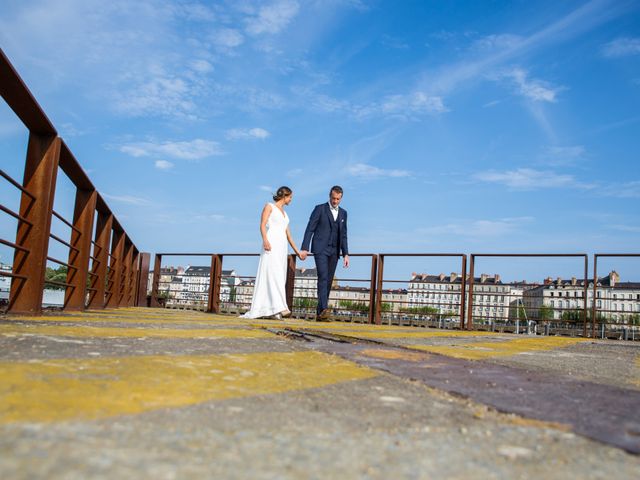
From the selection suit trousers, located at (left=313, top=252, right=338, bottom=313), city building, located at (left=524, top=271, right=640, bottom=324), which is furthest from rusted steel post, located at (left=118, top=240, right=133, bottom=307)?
city building, located at (left=524, top=271, right=640, bottom=324)

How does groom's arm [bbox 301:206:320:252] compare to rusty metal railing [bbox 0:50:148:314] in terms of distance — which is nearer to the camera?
rusty metal railing [bbox 0:50:148:314]

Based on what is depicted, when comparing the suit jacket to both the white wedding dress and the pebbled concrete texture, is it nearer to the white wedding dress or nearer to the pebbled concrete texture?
the white wedding dress

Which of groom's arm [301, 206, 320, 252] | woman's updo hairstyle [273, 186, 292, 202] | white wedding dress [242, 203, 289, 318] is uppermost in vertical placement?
woman's updo hairstyle [273, 186, 292, 202]

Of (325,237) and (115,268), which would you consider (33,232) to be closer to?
(325,237)

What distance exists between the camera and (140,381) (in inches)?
62.0

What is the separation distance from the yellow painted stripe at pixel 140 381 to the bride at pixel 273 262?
4924 millimetres

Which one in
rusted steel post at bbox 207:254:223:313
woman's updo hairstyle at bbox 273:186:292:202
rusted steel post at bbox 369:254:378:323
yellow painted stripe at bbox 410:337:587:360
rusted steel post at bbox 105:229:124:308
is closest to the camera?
yellow painted stripe at bbox 410:337:587:360

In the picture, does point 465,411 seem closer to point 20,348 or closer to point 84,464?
point 84,464

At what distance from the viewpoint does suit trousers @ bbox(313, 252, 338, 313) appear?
7.93m

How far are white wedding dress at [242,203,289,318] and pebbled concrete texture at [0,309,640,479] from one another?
521 cm

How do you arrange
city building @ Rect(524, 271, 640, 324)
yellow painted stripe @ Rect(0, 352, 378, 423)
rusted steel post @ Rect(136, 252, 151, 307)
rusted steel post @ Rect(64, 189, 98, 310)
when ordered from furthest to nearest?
1. city building @ Rect(524, 271, 640, 324)
2. rusted steel post @ Rect(136, 252, 151, 307)
3. rusted steel post @ Rect(64, 189, 98, 310)
4. yellow painted stripe @ Rect(0, 352, 378, 423)

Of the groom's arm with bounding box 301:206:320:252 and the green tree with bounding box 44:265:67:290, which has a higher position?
the groom's arm with bounding box 301:206:320:252

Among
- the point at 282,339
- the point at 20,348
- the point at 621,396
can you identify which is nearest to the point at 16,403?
the point at 20,348

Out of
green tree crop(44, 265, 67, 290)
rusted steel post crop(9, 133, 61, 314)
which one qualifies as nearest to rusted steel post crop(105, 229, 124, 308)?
green tree crop(44, 265, 67, 290)
